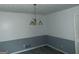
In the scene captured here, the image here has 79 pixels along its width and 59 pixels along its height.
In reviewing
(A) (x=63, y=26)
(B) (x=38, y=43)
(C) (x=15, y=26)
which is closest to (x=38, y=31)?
(B) (x=38, y=43)

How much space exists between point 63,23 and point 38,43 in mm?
2443

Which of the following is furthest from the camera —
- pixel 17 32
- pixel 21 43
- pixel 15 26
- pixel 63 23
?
pixel 21 43

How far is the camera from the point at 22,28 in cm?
509

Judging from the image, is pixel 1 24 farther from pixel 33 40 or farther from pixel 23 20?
pixel 33 40

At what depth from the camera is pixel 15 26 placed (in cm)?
479

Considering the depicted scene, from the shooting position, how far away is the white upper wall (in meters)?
3.93

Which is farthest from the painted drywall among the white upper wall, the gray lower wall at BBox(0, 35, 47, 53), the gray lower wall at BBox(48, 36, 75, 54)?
the gray lower wall at BBox(48, 36, 75, 54)

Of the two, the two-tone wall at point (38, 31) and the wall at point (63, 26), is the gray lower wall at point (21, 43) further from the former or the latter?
the wall at point (63, 26)

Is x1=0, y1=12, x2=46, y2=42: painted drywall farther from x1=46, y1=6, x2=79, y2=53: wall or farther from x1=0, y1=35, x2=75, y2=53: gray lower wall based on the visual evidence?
x1=46, y1=6, x2=79, y2=53: wall

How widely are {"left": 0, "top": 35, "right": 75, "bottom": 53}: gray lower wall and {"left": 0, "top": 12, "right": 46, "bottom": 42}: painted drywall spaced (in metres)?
0.29

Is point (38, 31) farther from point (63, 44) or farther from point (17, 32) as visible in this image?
point (63, 44)

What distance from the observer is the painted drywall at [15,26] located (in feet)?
14.4

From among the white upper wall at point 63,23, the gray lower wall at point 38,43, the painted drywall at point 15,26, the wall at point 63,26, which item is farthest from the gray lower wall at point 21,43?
the white upper wall at point 63,23
